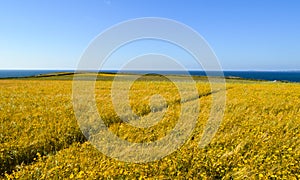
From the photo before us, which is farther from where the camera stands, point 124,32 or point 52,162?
point 124,32

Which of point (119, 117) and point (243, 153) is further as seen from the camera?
point (119, 117)

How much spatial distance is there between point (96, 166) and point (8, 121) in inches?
264

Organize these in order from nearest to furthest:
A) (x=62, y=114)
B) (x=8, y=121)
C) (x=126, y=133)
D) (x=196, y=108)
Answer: (x=126, y=133) < (x=8, y=121) < (x=62, y=114) < (x=196, y=108)

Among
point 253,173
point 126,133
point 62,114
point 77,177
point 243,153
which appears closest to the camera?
point 77,177

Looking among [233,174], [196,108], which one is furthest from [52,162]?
[196,108]

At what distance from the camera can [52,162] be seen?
8.38 meters

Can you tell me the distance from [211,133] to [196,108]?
16.7 feet

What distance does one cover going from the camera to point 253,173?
25.5 ft

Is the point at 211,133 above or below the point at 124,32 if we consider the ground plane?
below

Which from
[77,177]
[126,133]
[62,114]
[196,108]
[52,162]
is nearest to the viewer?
[77,177]

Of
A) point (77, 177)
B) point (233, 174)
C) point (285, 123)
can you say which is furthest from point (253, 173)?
point (285, 123)

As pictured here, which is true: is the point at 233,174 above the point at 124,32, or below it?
below

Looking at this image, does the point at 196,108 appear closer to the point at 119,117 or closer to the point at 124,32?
the point at 119,117

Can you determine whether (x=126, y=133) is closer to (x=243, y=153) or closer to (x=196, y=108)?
(x=243, y=153)
